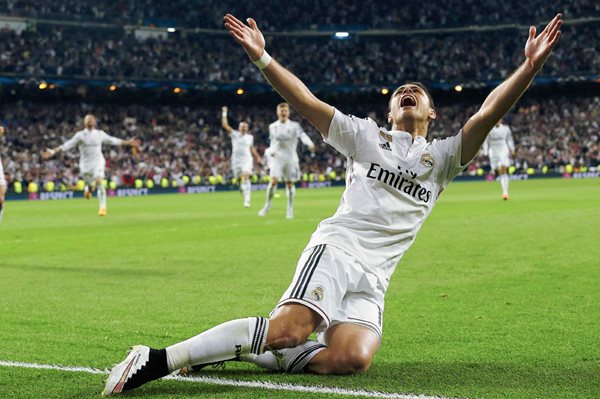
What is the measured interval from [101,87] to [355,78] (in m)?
18.3

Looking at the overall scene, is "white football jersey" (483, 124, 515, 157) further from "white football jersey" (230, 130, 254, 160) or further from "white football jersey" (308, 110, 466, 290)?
"white football jersey" (308, 110, 466, 290)

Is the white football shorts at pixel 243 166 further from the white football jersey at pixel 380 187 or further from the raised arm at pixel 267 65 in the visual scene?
the raised arm at pixel 267 65

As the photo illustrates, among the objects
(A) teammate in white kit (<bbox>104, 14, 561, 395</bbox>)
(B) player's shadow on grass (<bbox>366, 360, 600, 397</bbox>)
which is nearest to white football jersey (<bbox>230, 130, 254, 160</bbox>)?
(A) teammate in white kit (<bbox>104, 14, 561, 395</bbox>)

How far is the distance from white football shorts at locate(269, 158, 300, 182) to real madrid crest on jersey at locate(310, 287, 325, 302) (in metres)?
16.9

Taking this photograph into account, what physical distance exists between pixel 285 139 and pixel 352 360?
56.3ft

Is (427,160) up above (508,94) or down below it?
below

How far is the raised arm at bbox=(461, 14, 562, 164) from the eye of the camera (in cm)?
482

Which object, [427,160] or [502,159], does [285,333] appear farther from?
[502,159]

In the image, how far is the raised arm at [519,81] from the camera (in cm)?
482

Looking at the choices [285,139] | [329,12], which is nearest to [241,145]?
[285,139]

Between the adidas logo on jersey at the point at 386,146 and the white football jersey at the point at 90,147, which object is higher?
the white football jersey at the point at 90,147

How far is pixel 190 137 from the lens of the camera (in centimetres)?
5666

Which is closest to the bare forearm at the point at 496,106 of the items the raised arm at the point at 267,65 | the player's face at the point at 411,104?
the player's face at the point at 411,104

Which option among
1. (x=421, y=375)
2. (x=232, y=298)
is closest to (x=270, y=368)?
(x=421, y=375)
